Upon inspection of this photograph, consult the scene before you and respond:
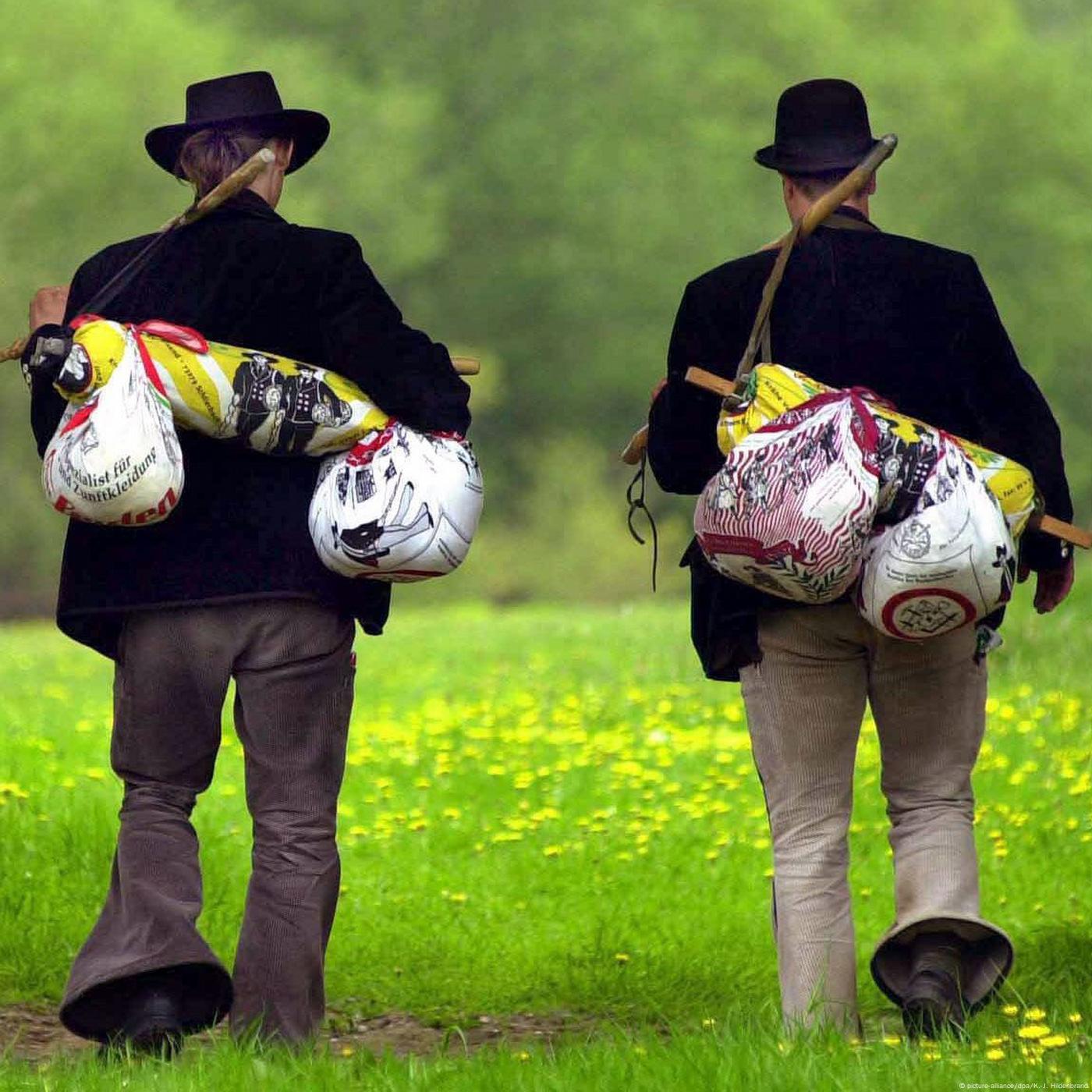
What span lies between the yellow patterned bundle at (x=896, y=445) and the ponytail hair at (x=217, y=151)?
1181 mm

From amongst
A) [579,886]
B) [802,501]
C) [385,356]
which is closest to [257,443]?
[385,356]

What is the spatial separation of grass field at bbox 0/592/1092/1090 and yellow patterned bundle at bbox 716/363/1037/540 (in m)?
0.51

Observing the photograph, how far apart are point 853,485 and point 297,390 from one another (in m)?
1.13

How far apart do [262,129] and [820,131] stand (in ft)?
3.87

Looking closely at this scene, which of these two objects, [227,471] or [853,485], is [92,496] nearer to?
[227,471]

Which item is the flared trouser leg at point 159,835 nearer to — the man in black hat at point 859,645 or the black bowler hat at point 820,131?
the man in black hat at point 859,645

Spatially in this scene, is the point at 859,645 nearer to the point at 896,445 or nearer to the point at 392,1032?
the point at 896,445

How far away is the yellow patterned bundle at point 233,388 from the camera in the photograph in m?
4.27

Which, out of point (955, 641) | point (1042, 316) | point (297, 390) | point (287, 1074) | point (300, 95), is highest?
point (300, 95)

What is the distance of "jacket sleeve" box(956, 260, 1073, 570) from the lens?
4559 millimetres

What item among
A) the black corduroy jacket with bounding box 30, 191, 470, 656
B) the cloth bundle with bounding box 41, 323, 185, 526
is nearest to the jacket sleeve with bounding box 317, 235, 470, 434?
the black corduroy jacket with bounding box 30, 191, 470, 656

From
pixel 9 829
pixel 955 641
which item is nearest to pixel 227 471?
pixel 955 641

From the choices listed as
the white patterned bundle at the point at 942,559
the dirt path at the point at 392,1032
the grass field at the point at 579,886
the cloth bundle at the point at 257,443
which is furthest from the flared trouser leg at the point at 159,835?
the white patterned bundle at the point at 942,559

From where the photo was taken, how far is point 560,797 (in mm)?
8797
